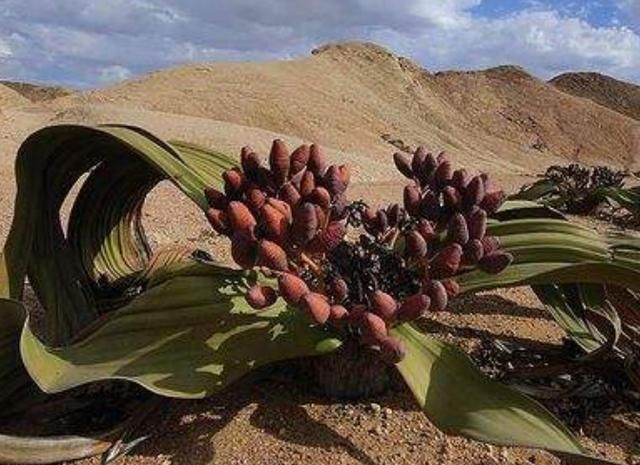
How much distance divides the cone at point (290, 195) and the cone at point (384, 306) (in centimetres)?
18

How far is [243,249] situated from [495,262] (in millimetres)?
352

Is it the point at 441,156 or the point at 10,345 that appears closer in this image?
the point at 10,345

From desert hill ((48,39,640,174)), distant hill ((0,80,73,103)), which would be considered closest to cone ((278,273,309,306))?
desert hill ((48,39,640,174))

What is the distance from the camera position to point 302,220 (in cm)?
106

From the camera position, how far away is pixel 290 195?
3.75 feet

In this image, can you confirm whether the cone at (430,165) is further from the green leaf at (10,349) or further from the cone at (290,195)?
the green leaf at (10,349)

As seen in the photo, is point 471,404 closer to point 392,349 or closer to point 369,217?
point 392,349

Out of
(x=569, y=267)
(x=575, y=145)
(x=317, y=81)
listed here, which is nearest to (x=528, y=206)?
(x=569, y=267)

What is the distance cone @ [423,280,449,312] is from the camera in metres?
1.06

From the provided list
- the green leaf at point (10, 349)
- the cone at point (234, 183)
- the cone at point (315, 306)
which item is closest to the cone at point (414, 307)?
the cone at point (315, 306)

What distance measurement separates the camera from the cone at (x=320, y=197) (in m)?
1.13

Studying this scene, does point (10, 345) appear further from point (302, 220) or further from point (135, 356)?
point (302, 220)

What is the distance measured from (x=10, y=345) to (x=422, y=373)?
1.97 feet

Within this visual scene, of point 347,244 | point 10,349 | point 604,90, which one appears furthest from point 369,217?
point 604,90
